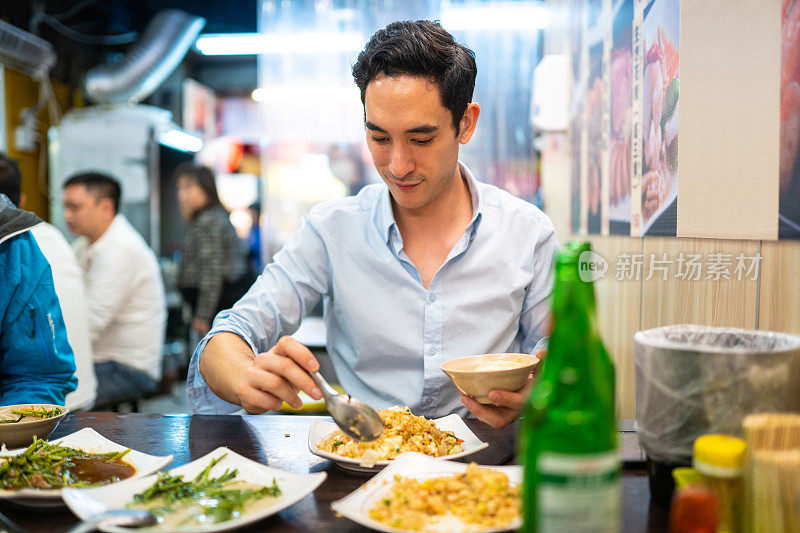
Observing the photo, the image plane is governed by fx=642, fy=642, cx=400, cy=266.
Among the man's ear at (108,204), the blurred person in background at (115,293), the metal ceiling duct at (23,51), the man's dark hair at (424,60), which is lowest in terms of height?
the blurred person in background at (115,293)

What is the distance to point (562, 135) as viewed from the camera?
13.0ft

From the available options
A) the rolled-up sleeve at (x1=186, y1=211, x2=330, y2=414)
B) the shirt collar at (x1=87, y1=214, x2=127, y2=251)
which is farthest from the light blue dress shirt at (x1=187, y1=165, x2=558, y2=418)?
the shirt collar at (x1=87, y1=214, x2=127, y2=251)

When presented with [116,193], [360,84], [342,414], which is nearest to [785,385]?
[342,414]

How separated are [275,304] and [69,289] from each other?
1696 millimetres

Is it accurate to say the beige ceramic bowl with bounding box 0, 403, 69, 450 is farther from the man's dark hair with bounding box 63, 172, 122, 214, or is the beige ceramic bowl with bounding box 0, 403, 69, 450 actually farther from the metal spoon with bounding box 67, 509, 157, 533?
the man's dark hair with bounding box 63, 172, 122, 214

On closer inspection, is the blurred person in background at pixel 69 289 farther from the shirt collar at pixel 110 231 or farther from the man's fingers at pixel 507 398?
the man's fingers at pixel 507 398

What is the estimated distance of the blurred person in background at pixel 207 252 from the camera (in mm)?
5141

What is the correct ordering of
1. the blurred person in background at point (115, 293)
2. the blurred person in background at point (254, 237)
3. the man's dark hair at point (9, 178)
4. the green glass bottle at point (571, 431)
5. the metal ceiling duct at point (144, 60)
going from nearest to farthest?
the green glass bottle at point (571, 431), the man's dark hair at point (9, 178), the blurred person in background at point (115, 293), the metal ceiling duct at point (144, 60), the blurred person in background at point (254, 237)

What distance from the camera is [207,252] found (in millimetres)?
5141

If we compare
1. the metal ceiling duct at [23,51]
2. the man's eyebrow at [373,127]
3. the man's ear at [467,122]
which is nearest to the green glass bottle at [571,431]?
the man's eyebrow at [373,127]

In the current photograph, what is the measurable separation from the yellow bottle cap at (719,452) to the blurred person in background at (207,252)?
4.66m

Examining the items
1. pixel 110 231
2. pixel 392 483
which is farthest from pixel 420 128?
pixel 110 231
